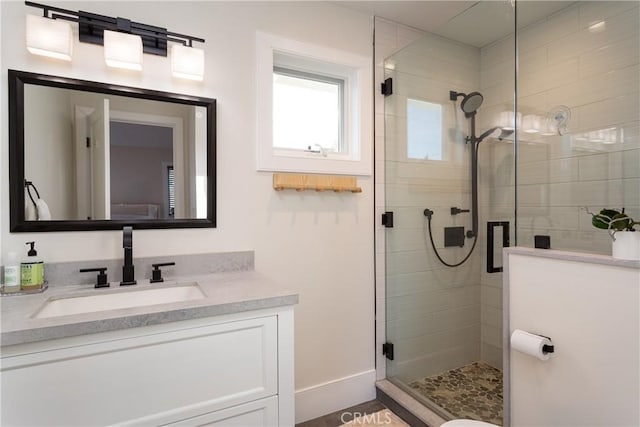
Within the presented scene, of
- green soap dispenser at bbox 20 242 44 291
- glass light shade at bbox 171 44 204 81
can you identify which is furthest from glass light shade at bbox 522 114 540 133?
green soap dispenser at bbox 20 242 44 291

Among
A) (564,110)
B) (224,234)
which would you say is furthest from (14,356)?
(564,110)

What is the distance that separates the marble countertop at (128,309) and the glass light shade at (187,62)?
0.99 metres

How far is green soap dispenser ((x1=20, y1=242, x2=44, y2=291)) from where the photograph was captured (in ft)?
4.16

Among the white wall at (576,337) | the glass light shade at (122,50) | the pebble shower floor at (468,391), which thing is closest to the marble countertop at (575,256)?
the white wall at (576,337)

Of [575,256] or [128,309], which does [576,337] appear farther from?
[128,309]

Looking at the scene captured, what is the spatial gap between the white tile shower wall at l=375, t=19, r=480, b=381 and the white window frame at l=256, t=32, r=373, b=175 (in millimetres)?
118

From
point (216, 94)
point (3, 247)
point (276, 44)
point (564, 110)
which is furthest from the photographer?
point (564, 110)

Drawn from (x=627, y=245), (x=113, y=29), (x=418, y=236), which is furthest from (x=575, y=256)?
(x=113, y=29)

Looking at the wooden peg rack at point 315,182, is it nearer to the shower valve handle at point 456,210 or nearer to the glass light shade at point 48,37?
the shower valve handle at point 456,210

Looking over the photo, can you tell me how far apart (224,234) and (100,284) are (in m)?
0.58

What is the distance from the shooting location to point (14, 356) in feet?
2.97

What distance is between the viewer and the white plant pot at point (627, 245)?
1.10m

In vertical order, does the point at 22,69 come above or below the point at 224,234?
above

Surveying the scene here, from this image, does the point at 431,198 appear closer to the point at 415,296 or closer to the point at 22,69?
the point at 415,296
